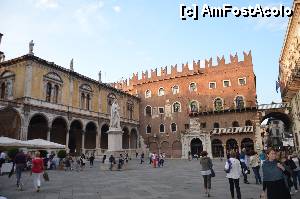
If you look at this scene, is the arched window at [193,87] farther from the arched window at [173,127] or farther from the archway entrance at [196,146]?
the archway entrance at [196,146]

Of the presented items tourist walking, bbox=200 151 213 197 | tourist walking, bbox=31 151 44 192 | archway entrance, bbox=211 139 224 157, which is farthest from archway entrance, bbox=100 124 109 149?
tourist walking, bbox=200 151 213 197

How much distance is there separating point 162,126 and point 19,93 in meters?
20.4

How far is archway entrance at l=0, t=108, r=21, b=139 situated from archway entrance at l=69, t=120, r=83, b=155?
805 cm

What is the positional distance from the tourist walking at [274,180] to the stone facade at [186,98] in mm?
28806

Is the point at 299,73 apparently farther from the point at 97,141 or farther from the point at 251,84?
the point at 97,141

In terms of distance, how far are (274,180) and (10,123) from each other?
21.1 metres

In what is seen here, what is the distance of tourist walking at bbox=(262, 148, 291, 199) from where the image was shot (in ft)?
13.9

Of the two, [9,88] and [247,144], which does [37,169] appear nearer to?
[9,88]

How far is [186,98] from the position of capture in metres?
36.6

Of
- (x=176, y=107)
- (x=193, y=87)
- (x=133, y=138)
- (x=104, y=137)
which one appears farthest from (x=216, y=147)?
(x=104, y=137)

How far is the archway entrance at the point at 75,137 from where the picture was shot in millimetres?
28719

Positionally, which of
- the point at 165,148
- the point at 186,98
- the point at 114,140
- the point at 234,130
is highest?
the point at 186,98

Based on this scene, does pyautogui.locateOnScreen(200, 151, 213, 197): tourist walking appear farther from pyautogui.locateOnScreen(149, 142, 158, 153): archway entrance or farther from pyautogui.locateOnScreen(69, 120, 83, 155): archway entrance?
pyautogui.locateOnScreen(149, 142, 158, 153): archway entrance

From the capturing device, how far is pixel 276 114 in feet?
107
